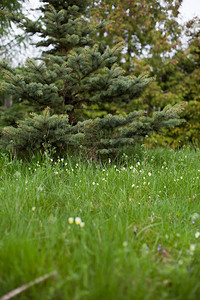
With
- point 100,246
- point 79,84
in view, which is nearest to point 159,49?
point 79,84

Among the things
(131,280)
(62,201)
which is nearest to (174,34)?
(62,201)

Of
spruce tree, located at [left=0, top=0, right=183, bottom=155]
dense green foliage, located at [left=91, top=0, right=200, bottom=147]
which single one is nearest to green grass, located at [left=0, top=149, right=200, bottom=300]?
spruce tree, located at [left=0, top=0, right=183, bottom=155]

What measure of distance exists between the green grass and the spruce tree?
1.38 m

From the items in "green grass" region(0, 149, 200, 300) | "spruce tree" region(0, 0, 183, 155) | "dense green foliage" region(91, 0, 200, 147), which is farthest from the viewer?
"dense green foliage" region(91, 0, 200, 147)

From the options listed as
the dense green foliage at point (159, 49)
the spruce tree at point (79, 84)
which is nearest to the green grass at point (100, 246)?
the spruce tree at point (79, 84)

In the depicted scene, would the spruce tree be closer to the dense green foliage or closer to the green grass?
the green grass

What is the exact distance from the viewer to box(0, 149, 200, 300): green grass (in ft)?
4.03

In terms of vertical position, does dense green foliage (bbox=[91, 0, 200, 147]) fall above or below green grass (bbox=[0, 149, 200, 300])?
above

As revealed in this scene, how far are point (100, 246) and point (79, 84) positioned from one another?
3512 mm

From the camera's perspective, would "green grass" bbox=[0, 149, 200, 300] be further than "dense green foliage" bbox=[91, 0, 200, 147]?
No

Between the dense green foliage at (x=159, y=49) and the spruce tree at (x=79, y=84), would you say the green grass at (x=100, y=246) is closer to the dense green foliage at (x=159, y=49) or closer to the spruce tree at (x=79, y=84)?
the spruce tree at (x=79, y=84)

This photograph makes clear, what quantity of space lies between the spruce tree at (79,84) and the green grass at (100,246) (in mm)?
1380

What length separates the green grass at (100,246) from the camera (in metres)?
1.23

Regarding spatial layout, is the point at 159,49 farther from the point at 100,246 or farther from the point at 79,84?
the point at 100,246
